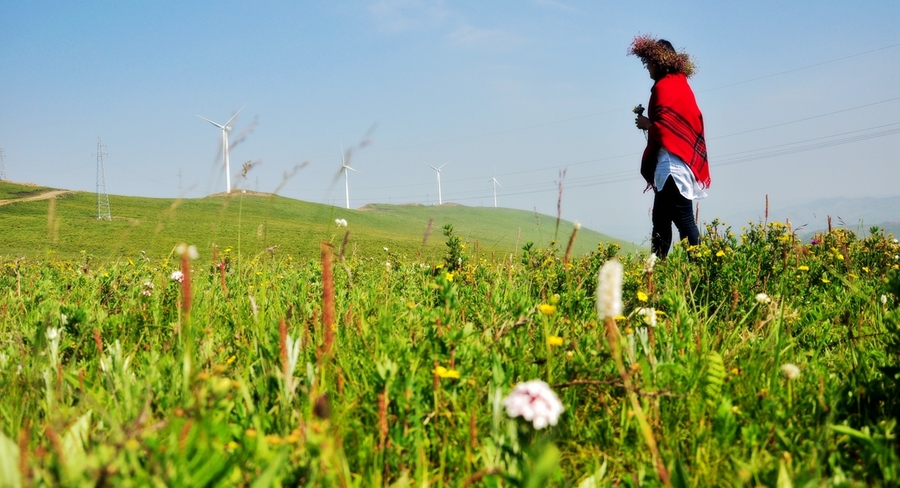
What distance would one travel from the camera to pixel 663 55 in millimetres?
6609

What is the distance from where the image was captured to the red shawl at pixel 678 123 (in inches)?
261

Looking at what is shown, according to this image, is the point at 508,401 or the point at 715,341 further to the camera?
the point at 715,341

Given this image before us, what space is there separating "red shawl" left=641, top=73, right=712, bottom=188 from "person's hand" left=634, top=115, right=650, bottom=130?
5 cm

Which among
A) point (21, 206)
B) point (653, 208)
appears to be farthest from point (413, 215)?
point (653, 208)

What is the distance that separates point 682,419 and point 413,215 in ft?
327

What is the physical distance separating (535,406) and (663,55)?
621 cm

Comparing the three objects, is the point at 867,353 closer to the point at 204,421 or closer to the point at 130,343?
the point at 204,421

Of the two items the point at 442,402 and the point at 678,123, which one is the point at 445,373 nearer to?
the point at 442,402

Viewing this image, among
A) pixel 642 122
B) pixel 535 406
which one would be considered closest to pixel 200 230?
pixel 642 122

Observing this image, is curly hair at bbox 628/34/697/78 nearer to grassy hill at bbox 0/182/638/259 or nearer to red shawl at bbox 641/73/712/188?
red shawl at bbox 641/73/712/188

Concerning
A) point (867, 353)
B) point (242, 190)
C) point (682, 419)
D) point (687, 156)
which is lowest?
point (682, 419)

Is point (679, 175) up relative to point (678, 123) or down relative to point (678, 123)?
down

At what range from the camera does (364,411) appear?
1979mm

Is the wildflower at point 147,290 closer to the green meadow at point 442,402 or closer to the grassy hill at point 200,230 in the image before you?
the green meadow at point 442,402
